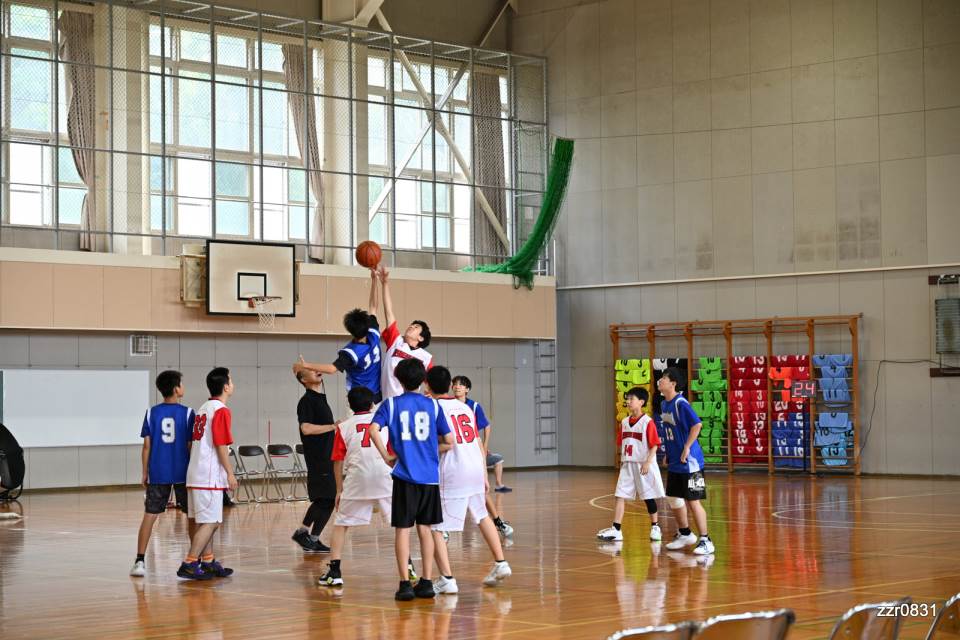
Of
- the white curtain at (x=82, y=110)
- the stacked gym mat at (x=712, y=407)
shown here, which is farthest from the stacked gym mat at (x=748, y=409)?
the white curtain at (x=82, y=110)

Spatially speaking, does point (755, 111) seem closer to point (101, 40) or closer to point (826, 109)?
point (826, 109)

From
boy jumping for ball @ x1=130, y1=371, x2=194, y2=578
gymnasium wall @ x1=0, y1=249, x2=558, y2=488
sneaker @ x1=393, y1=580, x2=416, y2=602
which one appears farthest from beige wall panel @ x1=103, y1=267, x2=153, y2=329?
sneaker @ x1=393, y1=580, x2=416, y2=602

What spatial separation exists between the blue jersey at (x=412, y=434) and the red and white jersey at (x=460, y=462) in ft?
1.45

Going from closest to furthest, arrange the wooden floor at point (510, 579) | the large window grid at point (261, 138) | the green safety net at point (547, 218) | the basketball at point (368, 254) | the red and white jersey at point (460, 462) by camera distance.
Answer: the wooden floor at point (510, 579), the red and white jersey at point (460, 462), the basketball at point (368, 254), the large window grid at point (261, 138), the green safety net at point (547, 218)

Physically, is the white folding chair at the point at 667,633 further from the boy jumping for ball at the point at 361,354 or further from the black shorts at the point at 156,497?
the black shorts at the point at 156,497

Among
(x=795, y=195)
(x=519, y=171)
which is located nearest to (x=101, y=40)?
(x=519, y=171)

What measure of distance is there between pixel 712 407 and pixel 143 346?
11.3 metres

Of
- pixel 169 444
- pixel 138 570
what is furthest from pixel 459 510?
pixel 138 570

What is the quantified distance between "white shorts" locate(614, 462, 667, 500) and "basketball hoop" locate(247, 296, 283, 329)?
37.2 ft

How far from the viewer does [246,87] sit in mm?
24344

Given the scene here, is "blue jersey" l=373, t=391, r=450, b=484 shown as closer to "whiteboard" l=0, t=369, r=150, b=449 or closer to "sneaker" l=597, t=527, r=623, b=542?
"sneaker" l=597, t=527, r=623, b=542

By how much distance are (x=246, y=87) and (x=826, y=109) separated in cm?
1140

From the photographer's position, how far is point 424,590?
9172mm

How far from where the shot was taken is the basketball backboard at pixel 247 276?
74.1ft
